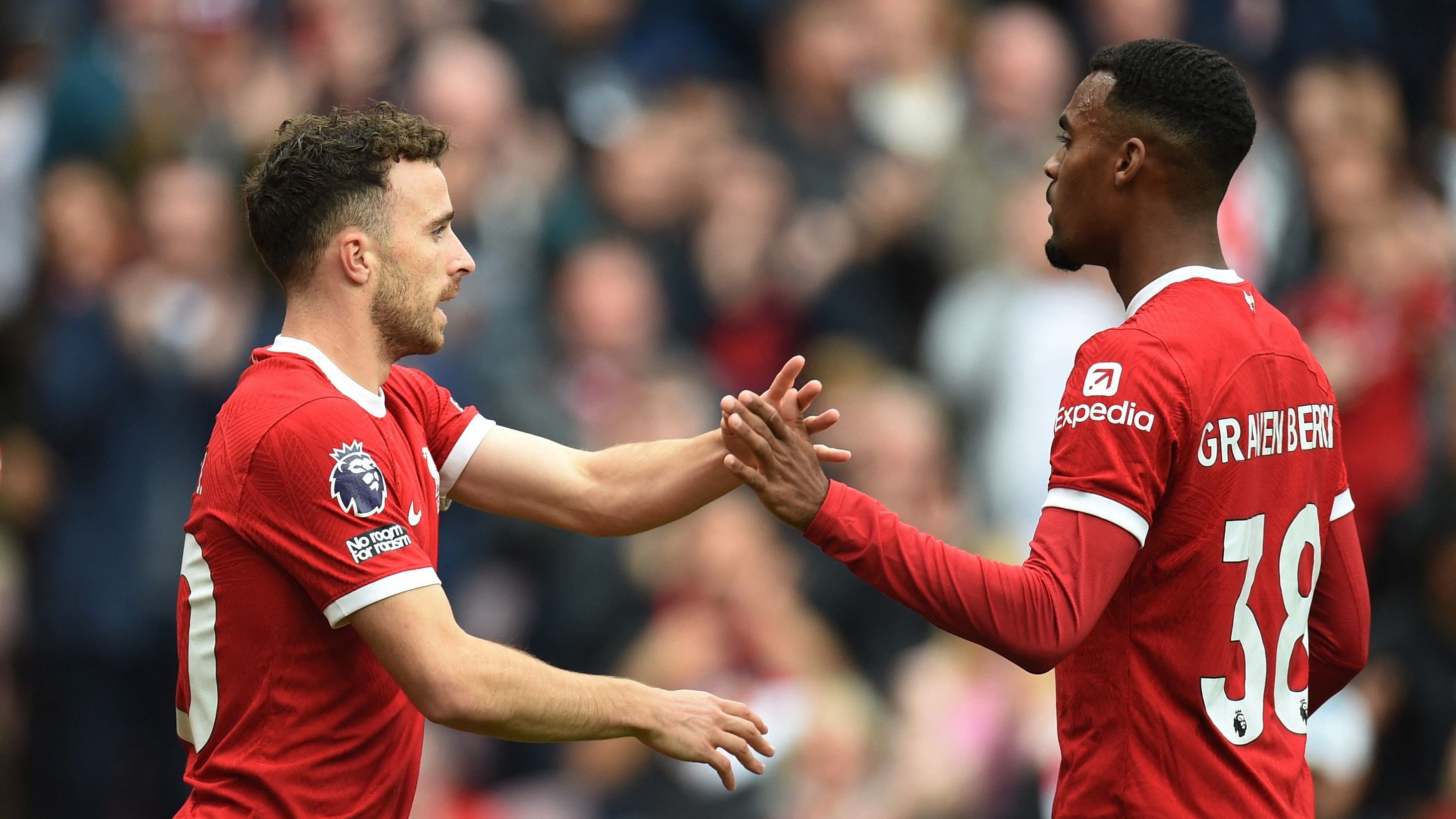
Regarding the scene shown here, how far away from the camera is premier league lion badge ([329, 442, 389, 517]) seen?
338 cm

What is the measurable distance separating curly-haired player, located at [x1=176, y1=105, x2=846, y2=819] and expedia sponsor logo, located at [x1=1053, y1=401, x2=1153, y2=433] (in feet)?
2.17

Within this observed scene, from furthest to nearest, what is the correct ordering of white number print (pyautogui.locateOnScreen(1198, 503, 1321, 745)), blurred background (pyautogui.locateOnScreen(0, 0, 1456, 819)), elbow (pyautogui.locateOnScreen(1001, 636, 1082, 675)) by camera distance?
blurred background (pyautogui.locateOnScreen(0, 0, 1456, 819)) → white number print (pyautogui.locateOnScreen(1198, 503, 1321, 745)) → elbow (pyautogui.locateOnScreen(1001, 636, 1082, 675))

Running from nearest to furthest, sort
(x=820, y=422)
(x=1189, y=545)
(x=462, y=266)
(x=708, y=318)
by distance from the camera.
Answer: (x=1189, y=545)
(x=820, y=422)
(x=462, y=266)
(x=708, y=318)

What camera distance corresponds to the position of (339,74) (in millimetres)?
7957

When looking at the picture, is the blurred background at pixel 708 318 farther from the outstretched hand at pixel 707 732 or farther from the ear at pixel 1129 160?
the ear at pixel 1129 160

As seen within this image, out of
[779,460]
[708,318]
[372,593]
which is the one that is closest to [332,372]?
[372,593]

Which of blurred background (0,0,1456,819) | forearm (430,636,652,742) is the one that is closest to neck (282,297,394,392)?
forearm (430,636,652,742)

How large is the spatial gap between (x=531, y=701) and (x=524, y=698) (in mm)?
17

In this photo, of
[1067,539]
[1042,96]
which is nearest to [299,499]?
[1067,539]

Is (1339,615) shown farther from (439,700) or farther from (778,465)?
(439,700)

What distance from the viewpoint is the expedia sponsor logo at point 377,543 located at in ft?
11.0

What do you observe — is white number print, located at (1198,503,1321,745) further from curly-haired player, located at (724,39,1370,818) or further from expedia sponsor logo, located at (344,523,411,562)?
expedia sponsor logo, located at (344,523,411,562)

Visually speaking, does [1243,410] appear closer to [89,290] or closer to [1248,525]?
[1248,525]

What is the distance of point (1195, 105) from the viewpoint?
3385 mm
